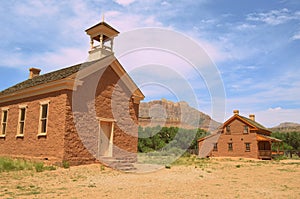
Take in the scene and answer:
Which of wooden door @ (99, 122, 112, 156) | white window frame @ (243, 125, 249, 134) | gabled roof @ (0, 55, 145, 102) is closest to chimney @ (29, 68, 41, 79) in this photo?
gabled roof @ (0, 55, 145, 102)

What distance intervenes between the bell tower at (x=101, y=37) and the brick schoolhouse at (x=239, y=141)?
27688 millimetres

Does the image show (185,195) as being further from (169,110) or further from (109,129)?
(169,110)

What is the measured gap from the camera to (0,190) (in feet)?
27.7

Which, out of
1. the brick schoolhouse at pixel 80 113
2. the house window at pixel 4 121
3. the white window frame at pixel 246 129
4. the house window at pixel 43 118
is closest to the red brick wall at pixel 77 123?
the brick schoolhouse at pixel 80 113

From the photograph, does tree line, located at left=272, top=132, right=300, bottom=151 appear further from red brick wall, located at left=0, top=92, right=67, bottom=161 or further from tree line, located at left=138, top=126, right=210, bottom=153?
red brick wall, located at left=0, top=92, right=67, bottom=161

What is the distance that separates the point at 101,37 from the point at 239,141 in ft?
97.4

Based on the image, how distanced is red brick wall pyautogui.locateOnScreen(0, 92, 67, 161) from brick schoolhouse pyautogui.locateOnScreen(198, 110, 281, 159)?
31193 mm

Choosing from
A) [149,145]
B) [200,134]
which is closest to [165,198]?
[149,145]

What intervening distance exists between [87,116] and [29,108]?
4354 millimetres

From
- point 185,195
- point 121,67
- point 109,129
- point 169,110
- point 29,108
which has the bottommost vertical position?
point 185,195

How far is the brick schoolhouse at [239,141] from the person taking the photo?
39812mm

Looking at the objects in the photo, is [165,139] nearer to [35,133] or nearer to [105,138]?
[105,138]

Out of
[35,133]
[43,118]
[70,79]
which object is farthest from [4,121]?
[70,79]

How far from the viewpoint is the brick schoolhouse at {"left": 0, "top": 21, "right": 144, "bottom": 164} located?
15602mm
